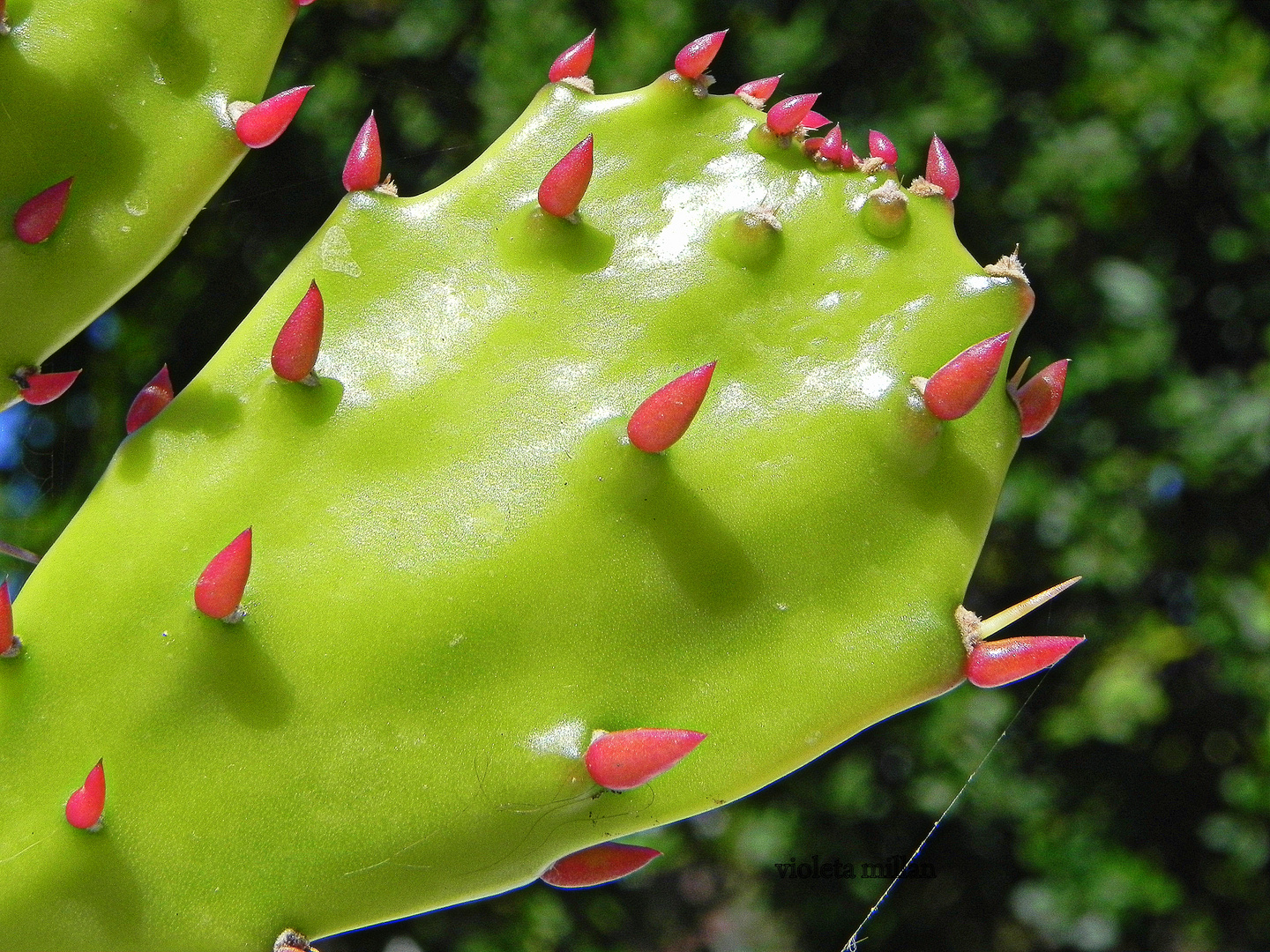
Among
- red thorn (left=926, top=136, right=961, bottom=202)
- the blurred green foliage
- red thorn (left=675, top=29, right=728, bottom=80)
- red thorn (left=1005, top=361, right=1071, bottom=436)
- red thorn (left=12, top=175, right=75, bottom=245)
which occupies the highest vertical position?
red thorn (left=12, top=175, right=75, bottom=245)

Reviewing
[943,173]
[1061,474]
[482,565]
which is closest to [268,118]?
[482,565]

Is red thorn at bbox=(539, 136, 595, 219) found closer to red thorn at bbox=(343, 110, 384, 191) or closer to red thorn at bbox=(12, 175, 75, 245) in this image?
red thorn at bbox=(343, 110, 384, 191)

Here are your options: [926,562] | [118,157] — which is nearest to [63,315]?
[118,157]

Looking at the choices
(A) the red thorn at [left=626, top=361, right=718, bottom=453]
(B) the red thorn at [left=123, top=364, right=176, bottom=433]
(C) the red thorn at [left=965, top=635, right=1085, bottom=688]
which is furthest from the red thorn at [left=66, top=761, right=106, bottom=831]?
(C) the red thorn at [left=965, top=635, right=1085, bottom=688]

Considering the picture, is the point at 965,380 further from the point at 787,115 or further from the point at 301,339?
the point at 301,339

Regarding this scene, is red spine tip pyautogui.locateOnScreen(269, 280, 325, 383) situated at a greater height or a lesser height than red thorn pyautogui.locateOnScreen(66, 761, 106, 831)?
greater

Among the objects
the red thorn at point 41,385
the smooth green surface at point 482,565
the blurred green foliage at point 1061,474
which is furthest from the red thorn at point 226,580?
the blurred green foliage at point 1061,474
